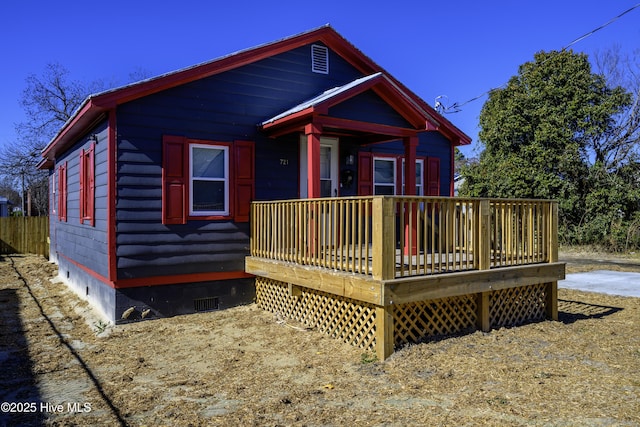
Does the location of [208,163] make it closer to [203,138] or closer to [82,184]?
[203,138]

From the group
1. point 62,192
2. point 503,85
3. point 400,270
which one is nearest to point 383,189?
point 400,270

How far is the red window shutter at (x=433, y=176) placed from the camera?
11.2 metres

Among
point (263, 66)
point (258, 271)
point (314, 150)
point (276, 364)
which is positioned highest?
point (263, 66)

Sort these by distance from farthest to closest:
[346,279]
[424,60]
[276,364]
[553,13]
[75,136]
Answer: [424,60], [553,13], [75,136], [346,279], [276,364]

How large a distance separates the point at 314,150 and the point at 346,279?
7.82 ft

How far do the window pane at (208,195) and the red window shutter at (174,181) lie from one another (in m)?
0.27

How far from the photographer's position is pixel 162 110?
7668 millimetres

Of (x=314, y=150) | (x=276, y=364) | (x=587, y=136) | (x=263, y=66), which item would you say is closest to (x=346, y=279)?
(x=276, y=364)

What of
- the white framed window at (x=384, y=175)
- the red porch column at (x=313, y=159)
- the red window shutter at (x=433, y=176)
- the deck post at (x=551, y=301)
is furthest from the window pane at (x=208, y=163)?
the deck post at (x=551, y=301)

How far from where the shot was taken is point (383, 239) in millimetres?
5410

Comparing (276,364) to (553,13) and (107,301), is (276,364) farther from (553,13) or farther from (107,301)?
(553,13)

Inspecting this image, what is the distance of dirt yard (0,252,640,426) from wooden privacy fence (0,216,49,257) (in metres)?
13.0

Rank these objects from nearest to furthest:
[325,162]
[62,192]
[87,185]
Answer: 1. [87,185]
2. [325,162]
3. [62,192]

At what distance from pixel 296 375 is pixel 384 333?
1114 mm
